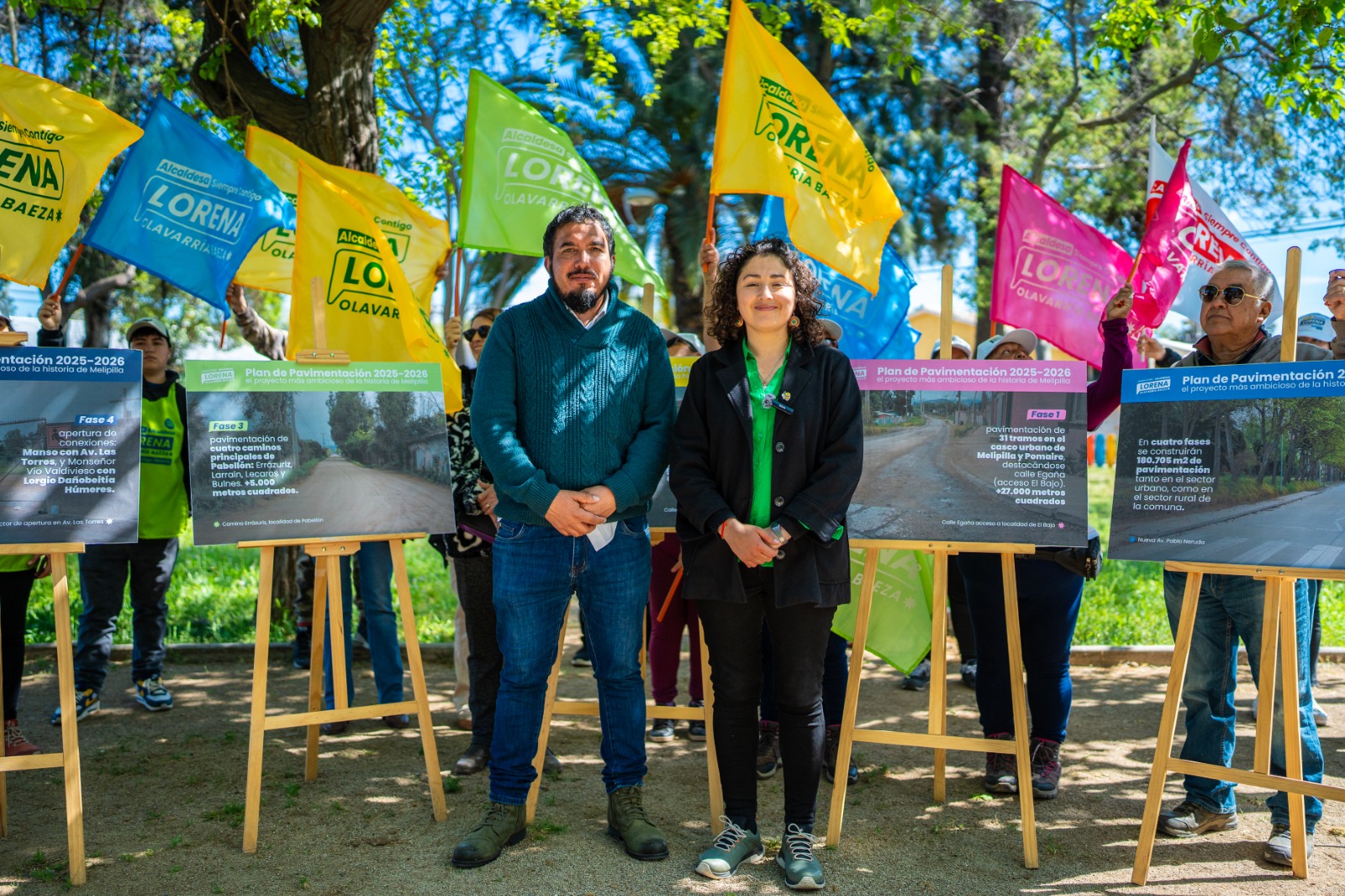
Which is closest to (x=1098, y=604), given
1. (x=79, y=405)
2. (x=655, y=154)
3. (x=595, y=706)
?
(x=595, y=706)

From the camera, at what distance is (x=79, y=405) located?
3797mm

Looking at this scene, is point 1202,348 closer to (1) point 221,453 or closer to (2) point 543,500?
(2) point 543,500

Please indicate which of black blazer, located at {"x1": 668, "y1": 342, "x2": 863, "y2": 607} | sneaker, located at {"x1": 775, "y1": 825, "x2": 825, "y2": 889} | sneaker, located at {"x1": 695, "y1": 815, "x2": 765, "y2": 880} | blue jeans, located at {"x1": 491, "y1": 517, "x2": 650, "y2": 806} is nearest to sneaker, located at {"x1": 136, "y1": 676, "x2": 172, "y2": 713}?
blue jeans, located at {"x1": 491, "y1": 517, "x2": 650, "y2": 806}

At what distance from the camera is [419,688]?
13.6 feet

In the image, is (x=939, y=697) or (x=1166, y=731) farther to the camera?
(x=939, y=697)

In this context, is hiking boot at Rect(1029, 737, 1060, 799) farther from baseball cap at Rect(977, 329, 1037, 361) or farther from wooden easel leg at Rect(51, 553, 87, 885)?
wooden easel leg at Rect(51, 553, 87, 885)

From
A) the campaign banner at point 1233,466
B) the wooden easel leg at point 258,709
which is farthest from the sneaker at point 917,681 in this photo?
the wooden easel leg at point 258,709

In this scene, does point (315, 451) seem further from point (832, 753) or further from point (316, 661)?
point (832, 753)

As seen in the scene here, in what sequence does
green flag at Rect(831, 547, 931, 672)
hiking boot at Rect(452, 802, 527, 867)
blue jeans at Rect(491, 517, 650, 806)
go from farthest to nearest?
green flag at Rect(831, 547, 931, 672) < blue jeans at Rect(491, 517, 650, 806) < hiking boot at Rect(452, 802, 527, 867)

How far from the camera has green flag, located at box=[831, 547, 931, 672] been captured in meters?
5.07

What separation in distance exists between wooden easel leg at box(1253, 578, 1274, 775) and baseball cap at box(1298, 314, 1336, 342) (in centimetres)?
271

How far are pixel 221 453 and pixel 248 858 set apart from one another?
5.05 feet

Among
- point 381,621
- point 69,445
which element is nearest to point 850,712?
point 381,621

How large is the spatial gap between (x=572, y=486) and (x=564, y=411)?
279 mm
